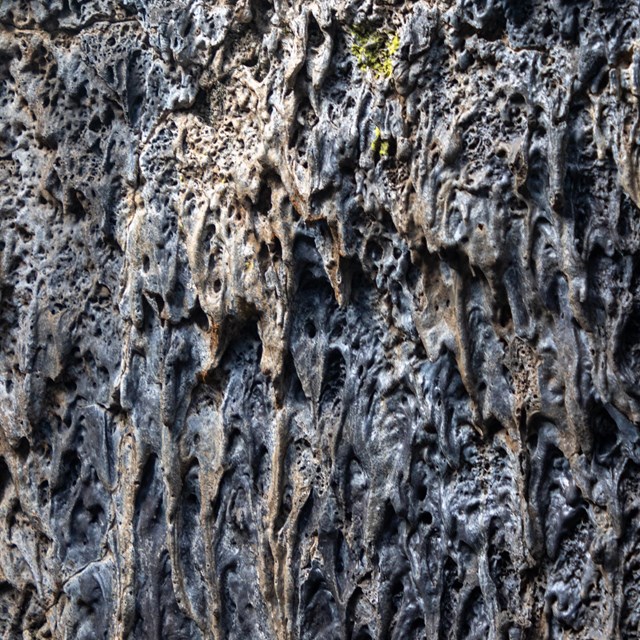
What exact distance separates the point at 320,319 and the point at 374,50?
0.72 metres

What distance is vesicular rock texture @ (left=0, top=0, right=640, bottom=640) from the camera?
2.24 meters

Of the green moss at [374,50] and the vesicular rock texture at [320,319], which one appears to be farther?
the green moss at [374,50]

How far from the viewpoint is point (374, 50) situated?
2531 millimetres

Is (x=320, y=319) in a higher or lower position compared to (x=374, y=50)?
lower

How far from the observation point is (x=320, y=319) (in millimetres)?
2629

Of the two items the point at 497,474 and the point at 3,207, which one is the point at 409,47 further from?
the point at 3,207

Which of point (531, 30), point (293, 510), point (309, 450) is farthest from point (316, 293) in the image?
point (531, 30)

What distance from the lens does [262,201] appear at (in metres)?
2.68

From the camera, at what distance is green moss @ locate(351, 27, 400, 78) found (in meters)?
2.50

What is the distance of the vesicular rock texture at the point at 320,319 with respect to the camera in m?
2.24

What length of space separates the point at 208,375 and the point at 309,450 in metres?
0.37

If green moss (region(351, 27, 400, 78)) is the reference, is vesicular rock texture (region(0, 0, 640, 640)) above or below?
below

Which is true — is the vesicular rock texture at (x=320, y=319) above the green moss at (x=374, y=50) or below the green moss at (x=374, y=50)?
below

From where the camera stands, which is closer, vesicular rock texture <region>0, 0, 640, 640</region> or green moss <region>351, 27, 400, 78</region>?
vesicular rock texture <region>0, 0, 640, 640</region>
